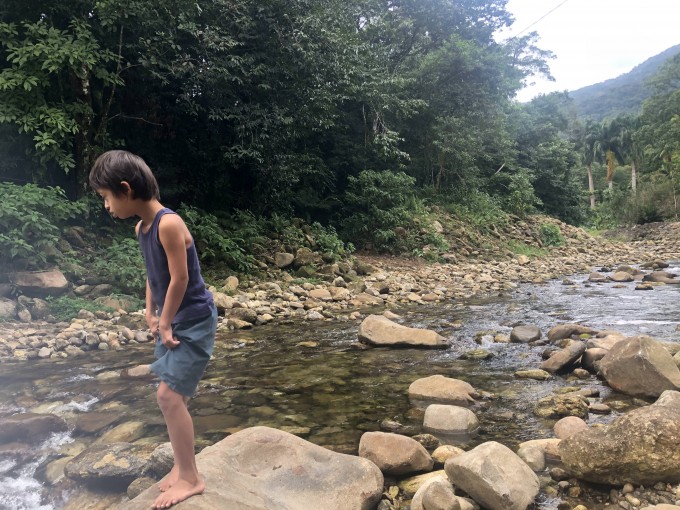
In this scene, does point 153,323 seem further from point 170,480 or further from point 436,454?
point 436,454

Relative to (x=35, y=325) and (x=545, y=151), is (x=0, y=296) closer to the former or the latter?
(x=35, y=325)

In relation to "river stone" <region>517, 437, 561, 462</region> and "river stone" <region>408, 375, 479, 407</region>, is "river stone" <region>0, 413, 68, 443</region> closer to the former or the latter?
"river stone" <region>408, 375, 479, 407</region>

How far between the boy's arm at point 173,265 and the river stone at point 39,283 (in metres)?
6.13

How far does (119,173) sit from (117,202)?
0.13 metres

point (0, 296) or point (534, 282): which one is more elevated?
point (0, 296)

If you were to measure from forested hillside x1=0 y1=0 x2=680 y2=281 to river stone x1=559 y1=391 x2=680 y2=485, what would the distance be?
287 inches

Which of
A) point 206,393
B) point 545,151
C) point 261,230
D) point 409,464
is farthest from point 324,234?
point 545,151

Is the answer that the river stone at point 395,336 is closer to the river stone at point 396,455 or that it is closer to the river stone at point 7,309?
the river stone at point 396,455

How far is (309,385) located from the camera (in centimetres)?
466

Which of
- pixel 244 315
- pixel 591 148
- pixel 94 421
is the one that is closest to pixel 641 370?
pixel 94 421

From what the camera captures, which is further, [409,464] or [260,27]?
[260,27]

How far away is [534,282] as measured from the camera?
12664 mm

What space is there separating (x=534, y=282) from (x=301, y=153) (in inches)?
284

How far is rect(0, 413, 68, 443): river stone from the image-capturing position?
3.52 meters
